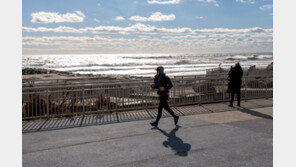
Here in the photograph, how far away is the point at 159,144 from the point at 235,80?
595 centimetres

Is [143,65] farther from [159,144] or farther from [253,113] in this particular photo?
[159,144]

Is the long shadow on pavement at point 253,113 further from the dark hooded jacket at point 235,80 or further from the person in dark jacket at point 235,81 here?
the dark hooded jacket at point 235,80

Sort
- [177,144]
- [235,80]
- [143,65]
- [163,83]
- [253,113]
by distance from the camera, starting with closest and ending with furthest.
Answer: [177,144]
[163,83]
[253,113]
[235,80]
[143,65]

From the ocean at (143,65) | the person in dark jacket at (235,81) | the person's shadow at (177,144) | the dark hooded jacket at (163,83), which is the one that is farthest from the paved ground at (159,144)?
the ocean at (143,65)

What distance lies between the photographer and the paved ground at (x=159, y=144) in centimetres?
563

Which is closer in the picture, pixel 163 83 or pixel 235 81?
pixel 163 83

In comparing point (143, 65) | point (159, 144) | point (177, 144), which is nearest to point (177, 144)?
point (177, 144)

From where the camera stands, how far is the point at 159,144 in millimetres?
6664

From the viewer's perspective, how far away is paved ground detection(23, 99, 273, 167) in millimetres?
5629

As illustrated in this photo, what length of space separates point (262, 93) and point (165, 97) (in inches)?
262

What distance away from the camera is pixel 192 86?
1238 centimetres

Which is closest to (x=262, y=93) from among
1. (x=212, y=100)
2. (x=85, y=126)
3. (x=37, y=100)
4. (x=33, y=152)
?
(x=212, y=100)

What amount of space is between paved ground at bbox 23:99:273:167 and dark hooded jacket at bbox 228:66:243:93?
225 centimetres

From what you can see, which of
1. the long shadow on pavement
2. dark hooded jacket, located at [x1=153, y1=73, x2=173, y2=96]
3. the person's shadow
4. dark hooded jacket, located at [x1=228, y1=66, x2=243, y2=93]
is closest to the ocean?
dark hooded jacket, located at [x1=228, y1=66, x2=243, y2=93]
